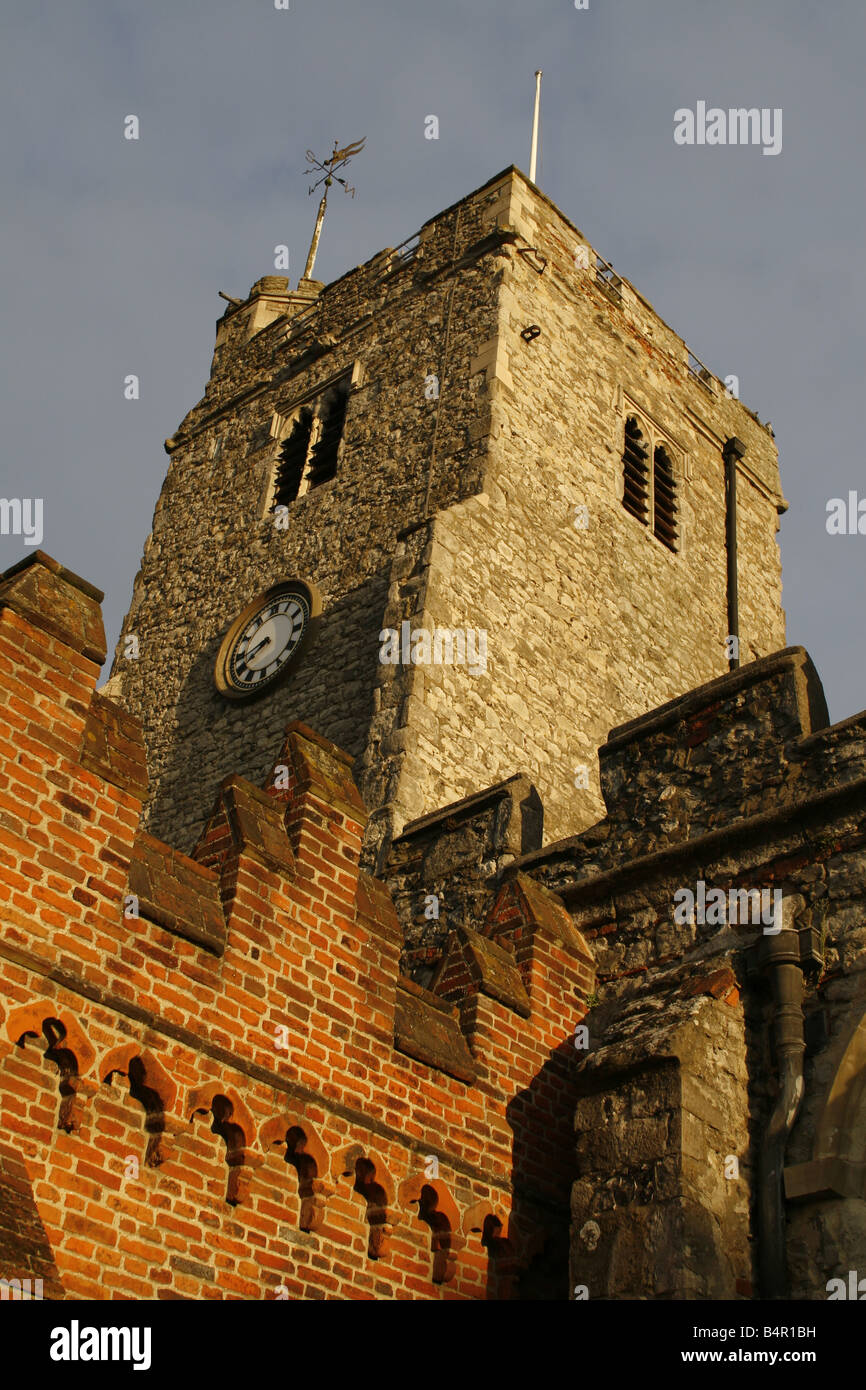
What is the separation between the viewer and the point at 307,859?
679 cm

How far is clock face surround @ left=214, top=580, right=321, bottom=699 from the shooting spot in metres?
15.7

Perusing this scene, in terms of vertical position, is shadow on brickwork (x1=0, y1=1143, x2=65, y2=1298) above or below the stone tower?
below

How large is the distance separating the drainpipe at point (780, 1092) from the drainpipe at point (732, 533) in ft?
37.9

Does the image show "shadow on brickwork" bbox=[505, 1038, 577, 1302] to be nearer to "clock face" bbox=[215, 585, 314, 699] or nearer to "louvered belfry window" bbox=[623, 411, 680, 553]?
"clock face" bbox=[215, 585, 314, 699]

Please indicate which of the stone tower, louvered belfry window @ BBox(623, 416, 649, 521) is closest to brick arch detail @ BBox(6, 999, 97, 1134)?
the stone tower

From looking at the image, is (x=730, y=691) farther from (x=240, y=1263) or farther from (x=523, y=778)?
(x=240, y=1263)

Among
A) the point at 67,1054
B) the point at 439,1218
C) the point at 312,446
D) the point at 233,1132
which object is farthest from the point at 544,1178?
the point at 312,446

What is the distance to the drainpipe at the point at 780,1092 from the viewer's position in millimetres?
6277

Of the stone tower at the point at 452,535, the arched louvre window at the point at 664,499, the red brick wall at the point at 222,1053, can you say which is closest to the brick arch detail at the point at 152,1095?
the red brick wall at the point at 222,1053

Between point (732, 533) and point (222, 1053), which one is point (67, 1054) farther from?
point (732, 533)

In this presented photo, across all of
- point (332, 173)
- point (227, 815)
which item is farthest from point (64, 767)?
point (332, 173)

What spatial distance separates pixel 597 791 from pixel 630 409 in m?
6.02

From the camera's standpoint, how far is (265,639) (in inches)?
641

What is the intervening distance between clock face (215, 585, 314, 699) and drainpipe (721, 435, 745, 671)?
228 inches
